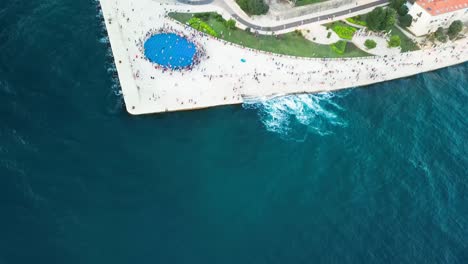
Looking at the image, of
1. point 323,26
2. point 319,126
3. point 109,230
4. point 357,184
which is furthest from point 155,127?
point 323,26

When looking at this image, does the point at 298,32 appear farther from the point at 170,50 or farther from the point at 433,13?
the point at 433,13

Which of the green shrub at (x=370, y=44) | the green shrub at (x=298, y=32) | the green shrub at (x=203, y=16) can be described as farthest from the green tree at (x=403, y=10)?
the green shrub at (x=203, y=16)

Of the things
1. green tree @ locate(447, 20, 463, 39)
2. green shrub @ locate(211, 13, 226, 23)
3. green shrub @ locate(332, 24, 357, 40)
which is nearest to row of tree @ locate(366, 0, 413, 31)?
green shrub @ locate(332, 24, 357, 40)

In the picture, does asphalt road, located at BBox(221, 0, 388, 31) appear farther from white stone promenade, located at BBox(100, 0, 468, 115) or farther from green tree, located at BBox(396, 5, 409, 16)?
green tree, located at BBox(396, 5, 409, 16)

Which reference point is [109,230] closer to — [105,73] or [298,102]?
[105,73]

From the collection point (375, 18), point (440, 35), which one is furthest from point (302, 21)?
point (440, 35)

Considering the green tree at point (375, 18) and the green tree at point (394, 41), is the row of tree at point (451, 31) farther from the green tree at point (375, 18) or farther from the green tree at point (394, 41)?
the green tree at point (375, 18)
